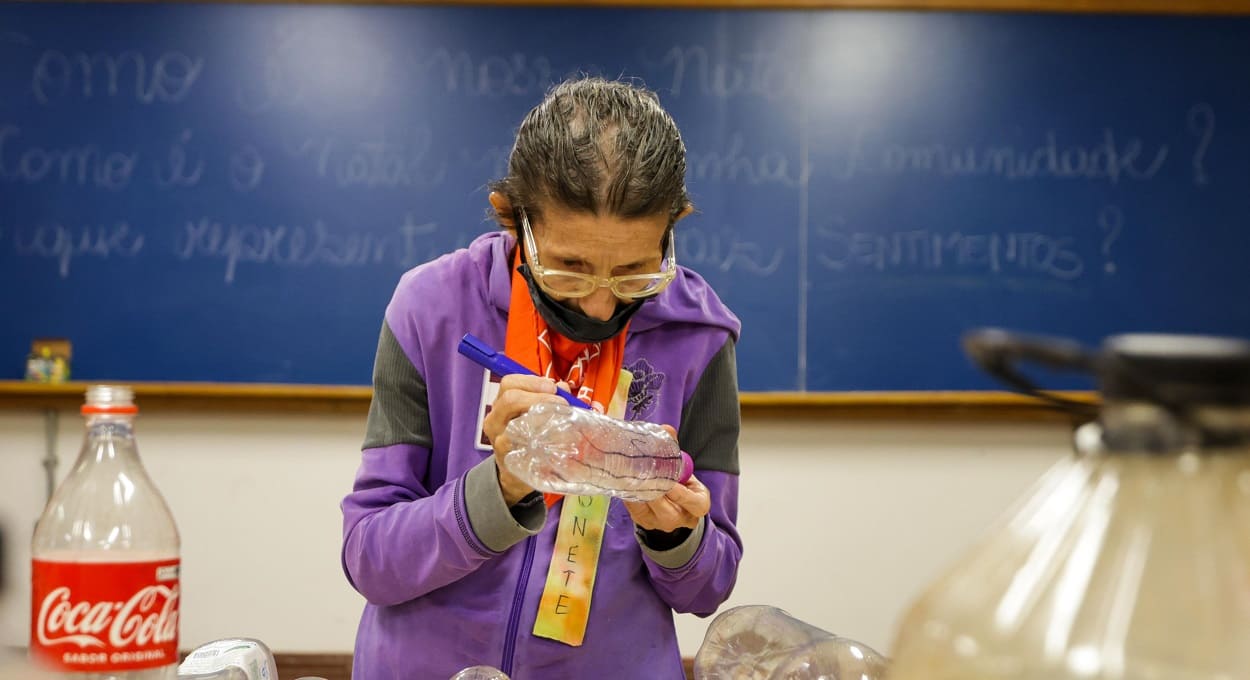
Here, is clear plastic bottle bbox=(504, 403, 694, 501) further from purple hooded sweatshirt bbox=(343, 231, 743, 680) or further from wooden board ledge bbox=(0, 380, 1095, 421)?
wooden board ledge bbox=(0, 380, 1095, 421)

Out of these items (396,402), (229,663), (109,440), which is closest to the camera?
(109,440)

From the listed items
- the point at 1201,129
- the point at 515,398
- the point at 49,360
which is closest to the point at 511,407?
the point at 515,398

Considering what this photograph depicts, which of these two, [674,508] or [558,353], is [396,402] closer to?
[558,353]

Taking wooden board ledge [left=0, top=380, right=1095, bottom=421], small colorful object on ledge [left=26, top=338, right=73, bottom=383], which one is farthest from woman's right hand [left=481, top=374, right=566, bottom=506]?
small colorful object on ledge [left=26, top=338, right=73, bottom=383]

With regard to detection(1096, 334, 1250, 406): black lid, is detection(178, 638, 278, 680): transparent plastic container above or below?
below

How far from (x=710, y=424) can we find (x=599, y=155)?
0.42 meters

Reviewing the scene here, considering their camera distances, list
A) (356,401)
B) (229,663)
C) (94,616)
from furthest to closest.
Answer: (356,401)
(229,663)
(94,616)

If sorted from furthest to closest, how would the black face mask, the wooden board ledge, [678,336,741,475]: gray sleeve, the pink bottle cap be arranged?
the wooden board ledge < [678,336,741,475]: gray sleeve < the black face mask < the pink bottle cap

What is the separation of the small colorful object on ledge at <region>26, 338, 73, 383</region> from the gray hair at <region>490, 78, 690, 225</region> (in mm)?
2066

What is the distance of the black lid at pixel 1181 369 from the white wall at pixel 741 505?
2679mm

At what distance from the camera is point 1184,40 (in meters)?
3.08

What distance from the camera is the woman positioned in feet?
4.45

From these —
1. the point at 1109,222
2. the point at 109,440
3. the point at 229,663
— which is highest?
the point at 1109,222

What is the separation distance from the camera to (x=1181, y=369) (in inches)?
15.9
